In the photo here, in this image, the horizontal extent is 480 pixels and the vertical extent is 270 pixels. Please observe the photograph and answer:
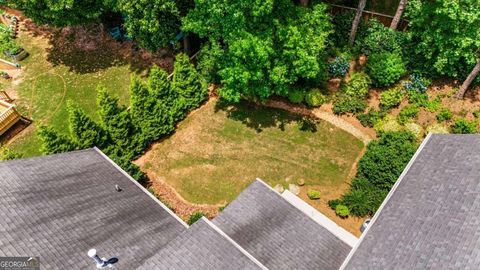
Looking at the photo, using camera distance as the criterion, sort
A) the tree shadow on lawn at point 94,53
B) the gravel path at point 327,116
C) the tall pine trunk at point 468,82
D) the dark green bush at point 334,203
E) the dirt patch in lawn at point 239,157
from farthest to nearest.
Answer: the tree shadow on lawn at point 94,53
the gravel path at point 327,116
the tall pine trunk at point 468,82
the dirt patch in lawn at point 239,157
the dark green bush at point 334,203

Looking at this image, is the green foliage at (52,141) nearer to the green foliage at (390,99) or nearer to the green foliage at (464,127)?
the green foliage at (390,99)

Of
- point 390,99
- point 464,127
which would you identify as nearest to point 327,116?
point 390,99

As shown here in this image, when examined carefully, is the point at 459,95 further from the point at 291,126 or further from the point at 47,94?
the point at 47,94

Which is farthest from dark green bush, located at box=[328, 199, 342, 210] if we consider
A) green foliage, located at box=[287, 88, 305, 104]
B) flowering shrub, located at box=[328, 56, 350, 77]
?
flowering shrub, located at box=[328, 56, 350, 77]

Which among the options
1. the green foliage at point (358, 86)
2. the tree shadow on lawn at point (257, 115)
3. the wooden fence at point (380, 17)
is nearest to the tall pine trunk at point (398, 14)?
the wooden fence at point (380, 17)

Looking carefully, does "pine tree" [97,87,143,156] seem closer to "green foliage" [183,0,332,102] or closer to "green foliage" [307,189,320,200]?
"green foliage" [183,0,332,102]
